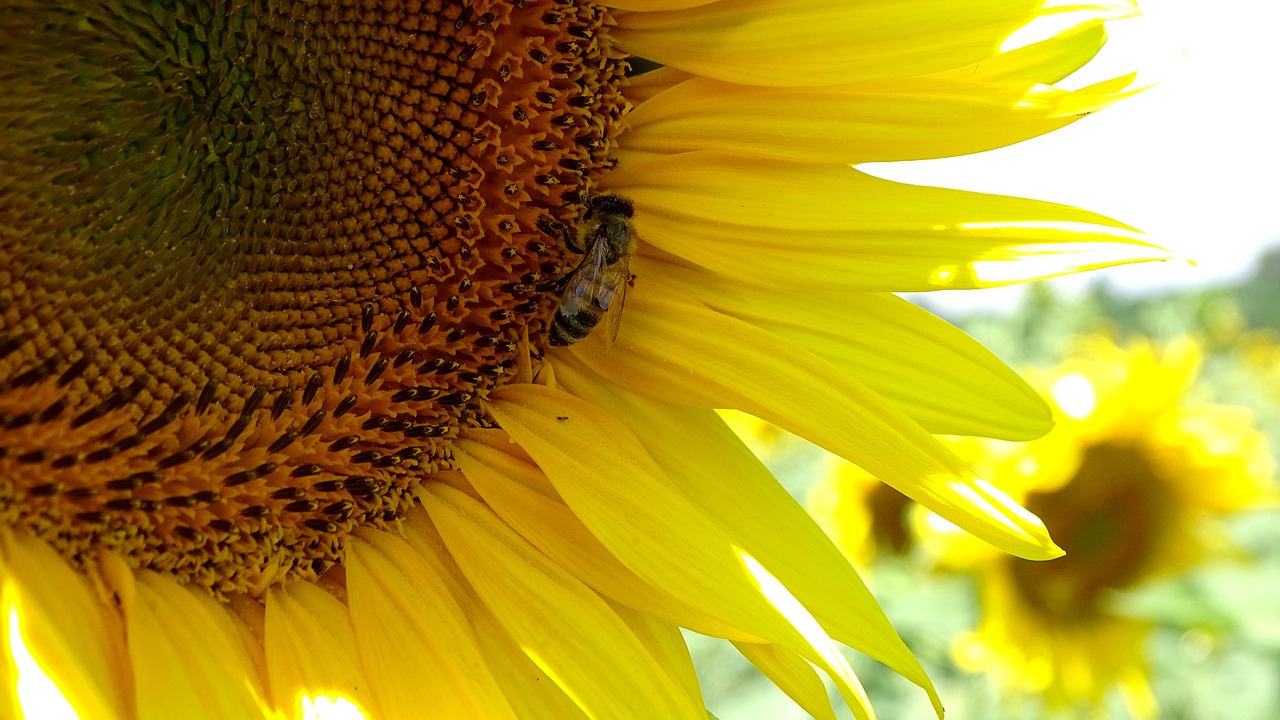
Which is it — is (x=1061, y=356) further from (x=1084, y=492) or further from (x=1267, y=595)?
(x=1267, y=595)

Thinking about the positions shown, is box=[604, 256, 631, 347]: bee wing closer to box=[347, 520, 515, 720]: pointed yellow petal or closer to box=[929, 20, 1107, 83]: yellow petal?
box=[347, 520, 515, 720]: pointed yellow petal

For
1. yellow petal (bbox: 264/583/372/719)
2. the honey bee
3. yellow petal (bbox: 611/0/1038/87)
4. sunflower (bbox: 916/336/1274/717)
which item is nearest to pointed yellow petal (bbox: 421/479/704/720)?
yellow petal (bbox: 264/583/372/719)

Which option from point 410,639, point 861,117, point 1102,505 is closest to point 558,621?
point 410,639

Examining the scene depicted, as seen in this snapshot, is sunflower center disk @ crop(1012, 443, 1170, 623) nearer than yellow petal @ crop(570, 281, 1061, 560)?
No

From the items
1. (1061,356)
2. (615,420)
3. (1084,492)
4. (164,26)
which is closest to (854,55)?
(615,420)

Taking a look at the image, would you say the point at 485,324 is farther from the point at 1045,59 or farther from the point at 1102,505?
the point at 1102,505

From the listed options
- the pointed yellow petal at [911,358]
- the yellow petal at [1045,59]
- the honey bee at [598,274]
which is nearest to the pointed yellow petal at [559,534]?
the honey bee at [598,274]
